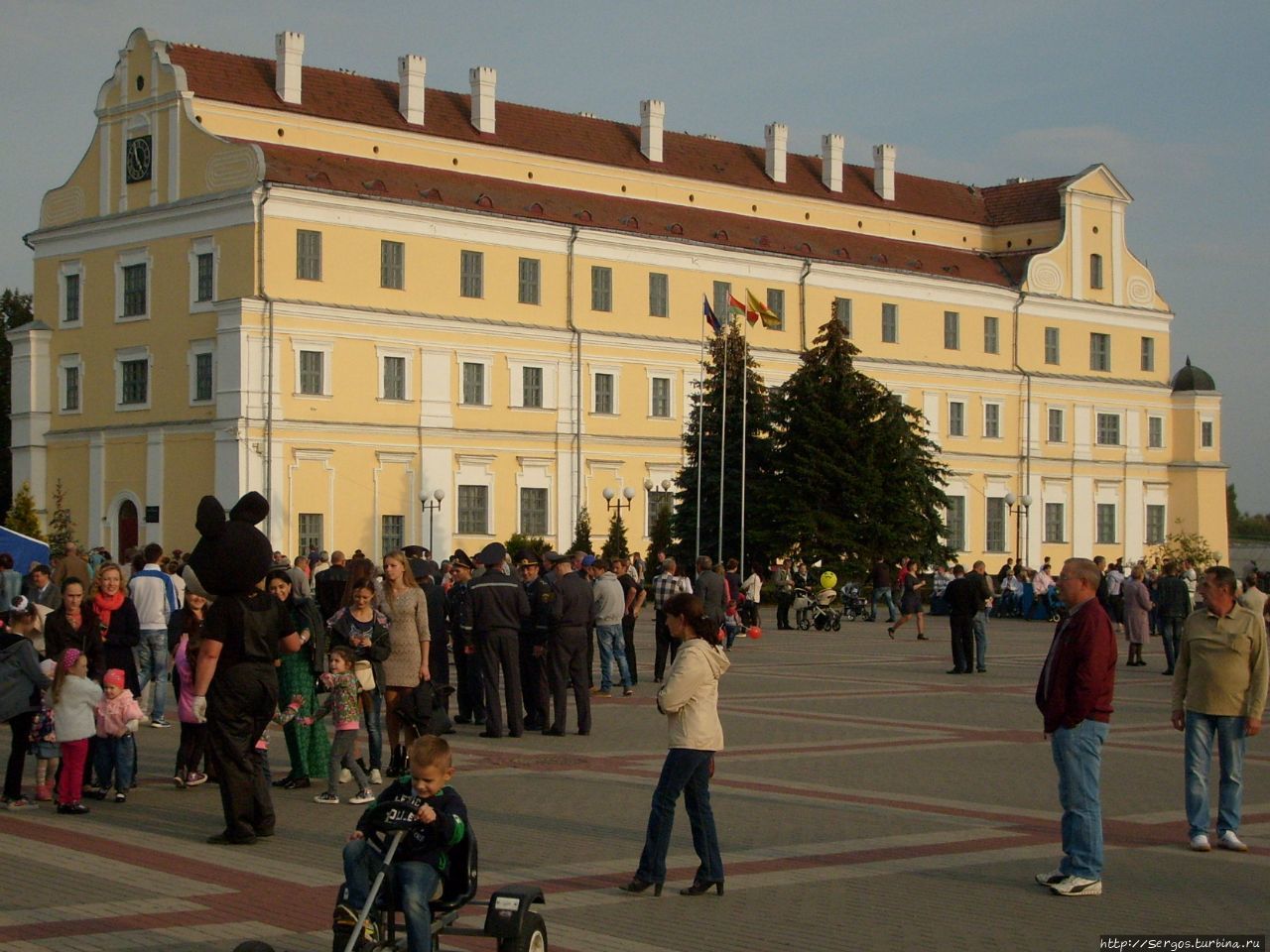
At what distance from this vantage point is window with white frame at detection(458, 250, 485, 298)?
66.6 meters

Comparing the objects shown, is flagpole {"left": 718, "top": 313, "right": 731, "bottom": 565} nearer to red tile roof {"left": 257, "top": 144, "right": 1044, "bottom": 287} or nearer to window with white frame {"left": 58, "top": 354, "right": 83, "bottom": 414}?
red tile roof {"left": 257, "top": 144, "right": 1044, "bottom": 287}

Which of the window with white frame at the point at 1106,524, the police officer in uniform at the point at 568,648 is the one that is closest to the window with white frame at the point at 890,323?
the window with white frame at the point at 1106,524

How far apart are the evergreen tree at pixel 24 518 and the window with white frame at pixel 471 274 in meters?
16.0

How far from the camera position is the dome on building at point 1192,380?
9212 cm

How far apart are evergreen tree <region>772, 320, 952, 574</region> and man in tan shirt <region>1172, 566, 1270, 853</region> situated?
149 feet

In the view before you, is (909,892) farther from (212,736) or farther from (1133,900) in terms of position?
(212,736)

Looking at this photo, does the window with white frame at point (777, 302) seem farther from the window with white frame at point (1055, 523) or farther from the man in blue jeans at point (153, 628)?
the man in blue jeans at point (153, 628)

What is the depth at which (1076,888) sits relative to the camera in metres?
10.6

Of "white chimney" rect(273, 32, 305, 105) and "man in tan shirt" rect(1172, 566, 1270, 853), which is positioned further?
"white chimney" rect(273, 32, 305, 105)

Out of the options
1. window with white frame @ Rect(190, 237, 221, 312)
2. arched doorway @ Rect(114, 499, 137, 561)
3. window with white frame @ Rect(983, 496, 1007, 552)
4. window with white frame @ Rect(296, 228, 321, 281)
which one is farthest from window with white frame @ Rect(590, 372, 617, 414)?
window with white frame @ Rect(983, 496, 1007, 552)

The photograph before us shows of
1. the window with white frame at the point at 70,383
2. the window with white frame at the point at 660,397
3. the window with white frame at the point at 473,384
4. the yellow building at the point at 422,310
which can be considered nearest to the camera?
the yellow building at the point at 422,310

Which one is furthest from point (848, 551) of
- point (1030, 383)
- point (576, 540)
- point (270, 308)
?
point (1030, 383)

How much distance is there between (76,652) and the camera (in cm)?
1417

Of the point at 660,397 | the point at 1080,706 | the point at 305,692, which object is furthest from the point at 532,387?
the point at 1080,706
